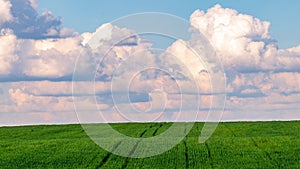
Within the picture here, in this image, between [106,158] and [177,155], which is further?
[177,155]

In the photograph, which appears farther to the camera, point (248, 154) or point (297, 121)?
point (297, 121)

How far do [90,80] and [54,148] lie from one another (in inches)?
675

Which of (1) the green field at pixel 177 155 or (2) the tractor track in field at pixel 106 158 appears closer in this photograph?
(2) the tractor track in field at pixel 106 158

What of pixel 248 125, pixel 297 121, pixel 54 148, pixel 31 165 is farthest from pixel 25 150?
pixel 297 121

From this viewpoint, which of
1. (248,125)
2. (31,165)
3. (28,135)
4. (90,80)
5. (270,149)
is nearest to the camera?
(90,80)

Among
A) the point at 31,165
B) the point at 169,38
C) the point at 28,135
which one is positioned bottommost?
the point at 31,165

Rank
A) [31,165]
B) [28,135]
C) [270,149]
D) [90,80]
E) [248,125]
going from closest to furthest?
[90,80], [31,165], [270,149], [28,135], [248,125]

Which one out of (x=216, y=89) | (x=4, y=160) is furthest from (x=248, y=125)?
(x=216, y=89)

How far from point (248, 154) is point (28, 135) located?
2708cm

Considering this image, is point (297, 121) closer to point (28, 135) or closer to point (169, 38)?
point (28, 135)

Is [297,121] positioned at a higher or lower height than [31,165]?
higher

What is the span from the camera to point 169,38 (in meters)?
26.4

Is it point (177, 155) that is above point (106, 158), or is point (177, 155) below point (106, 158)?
above

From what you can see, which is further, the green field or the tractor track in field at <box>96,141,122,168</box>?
the green field
